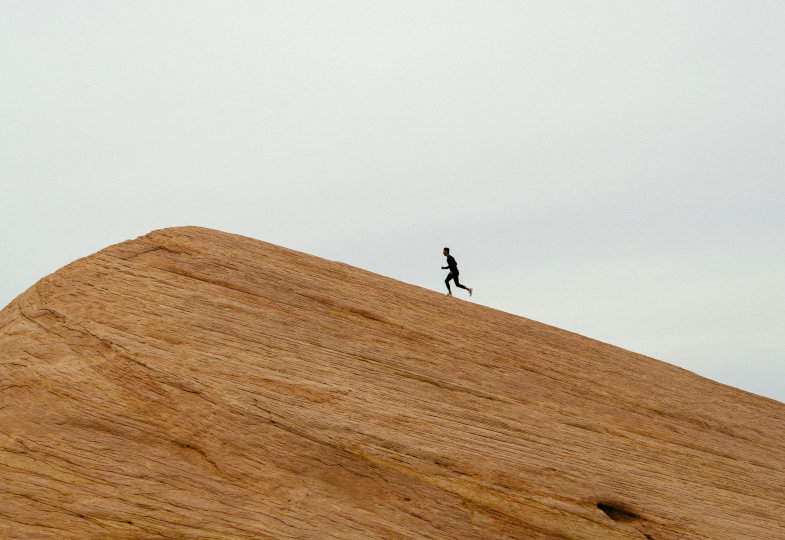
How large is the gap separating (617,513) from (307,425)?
288 inches

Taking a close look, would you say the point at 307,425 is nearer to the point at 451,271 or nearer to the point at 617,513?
the point at 617,513

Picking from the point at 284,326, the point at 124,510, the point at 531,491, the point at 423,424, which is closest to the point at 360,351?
the point at 284,326

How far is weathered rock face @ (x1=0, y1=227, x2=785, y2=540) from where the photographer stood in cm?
1540

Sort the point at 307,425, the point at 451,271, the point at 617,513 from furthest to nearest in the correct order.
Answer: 1. the point at 451,271
2. the point at 617,513
3. the point at 307,425

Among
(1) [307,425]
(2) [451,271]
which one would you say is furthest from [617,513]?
(2) [451,271]

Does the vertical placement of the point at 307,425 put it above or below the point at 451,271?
below

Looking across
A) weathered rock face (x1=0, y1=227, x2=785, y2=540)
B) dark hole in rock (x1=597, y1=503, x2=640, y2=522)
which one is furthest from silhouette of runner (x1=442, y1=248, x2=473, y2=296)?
dark hole in rock (x1=597, y1=503, x2=640, y2=522)

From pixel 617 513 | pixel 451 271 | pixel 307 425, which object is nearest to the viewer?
pixel 307 425

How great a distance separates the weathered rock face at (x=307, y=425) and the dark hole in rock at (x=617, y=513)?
0.04 meters

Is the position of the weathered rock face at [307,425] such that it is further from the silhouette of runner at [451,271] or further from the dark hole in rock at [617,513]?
the silhouette of runner at [451,271]

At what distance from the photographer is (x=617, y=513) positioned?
1739cm

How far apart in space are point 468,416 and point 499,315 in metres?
8.15

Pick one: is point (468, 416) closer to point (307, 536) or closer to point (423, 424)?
point (423, 424)

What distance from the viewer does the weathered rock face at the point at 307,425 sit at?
15.4 meters
